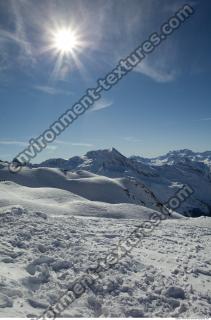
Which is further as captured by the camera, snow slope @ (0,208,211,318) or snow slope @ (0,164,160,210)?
snow slope @ (0,164,160,210)

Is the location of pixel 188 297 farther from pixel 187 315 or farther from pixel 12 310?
pixel 12 310

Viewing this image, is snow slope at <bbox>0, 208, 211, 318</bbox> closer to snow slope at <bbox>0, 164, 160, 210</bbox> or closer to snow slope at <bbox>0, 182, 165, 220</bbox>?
snow slope at <bbox>0, 182, 165, 220</bbox>

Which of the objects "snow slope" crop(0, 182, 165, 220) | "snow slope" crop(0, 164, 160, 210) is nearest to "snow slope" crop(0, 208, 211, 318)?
"snow slope" crop(0, 182, 165, 220)

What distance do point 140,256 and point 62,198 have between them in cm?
3666

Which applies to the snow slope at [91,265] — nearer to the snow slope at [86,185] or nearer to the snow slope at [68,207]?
the snow slope at [68,207]

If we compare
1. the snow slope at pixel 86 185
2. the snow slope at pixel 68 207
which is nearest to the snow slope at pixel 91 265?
the snow slope at pixel 68 207

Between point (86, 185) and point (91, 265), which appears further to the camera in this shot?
point (86, 185)

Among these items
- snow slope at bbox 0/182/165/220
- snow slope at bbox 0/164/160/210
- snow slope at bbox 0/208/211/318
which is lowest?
snow slope at bbox 0/208/211/318

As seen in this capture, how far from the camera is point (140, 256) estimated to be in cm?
1692

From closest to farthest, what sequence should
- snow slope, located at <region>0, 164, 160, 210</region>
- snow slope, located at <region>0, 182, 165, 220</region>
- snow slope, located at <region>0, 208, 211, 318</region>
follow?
snow slope, located at <region>0, 208, 211, 318</region> → snow slope, located at <region>0, 182, 165, 220</region> → snow slope, located at <region>0, 164, 160, 210</region>

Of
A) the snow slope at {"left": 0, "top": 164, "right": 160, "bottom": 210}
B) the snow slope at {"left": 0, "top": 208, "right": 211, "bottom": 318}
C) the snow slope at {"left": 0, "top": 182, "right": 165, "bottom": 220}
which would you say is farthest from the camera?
the snow slope at {"left": 0, "top": 164, "right": 160, "bottom": 210}

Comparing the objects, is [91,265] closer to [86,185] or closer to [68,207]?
[68,207]

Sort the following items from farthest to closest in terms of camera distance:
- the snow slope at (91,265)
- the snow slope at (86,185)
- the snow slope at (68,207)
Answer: the snow slope at (86,185), the snow slope at (68,207), the snow slope at (91,265)

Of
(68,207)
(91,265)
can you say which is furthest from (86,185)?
(91,265)
